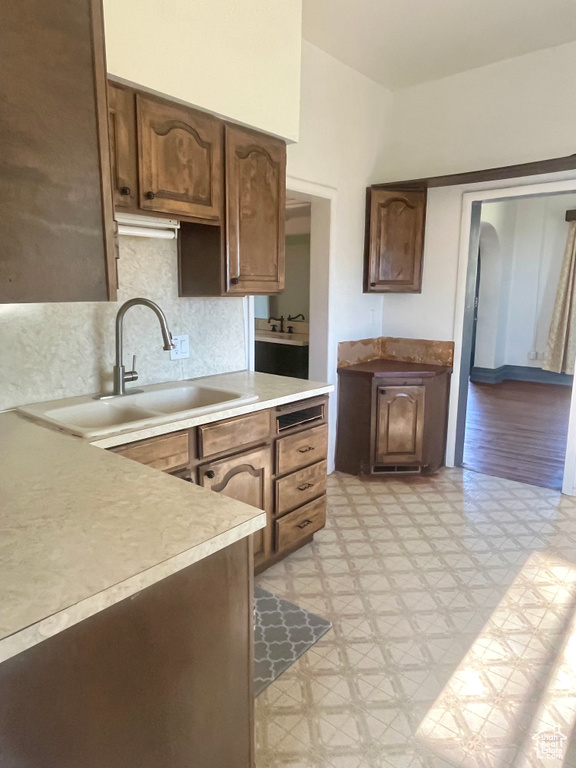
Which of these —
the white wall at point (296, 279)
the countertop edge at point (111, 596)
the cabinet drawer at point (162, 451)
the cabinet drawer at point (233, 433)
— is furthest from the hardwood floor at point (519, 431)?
the countertop edge at point (111, 596)

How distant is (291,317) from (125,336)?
2.95 metres

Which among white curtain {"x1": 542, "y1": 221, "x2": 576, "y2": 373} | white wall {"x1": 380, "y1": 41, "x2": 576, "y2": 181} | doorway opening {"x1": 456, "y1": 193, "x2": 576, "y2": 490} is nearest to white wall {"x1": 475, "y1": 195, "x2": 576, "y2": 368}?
doorway opening {"x1": 456, "y1": 193, "x2": 576, "y2": 490}

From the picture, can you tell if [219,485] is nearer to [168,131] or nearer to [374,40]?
[168,131]

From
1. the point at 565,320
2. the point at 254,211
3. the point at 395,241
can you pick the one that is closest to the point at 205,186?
the point at 254,211

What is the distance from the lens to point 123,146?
1.82 meters

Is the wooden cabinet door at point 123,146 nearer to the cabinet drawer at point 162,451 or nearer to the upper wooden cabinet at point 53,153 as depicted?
the upper wooden cabinet at point 53,153

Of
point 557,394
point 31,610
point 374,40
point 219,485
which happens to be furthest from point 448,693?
point 557,394

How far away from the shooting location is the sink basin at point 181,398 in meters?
2.27

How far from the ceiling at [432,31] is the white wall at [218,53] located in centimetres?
62

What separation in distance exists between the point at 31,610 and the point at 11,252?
0.70 m

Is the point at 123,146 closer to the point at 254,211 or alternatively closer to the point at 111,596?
the point at 254,211

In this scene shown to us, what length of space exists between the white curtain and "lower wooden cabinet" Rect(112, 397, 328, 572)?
5.62m

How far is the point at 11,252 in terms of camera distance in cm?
103

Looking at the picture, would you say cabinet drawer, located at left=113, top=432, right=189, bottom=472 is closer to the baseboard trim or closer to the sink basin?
the sink basin
